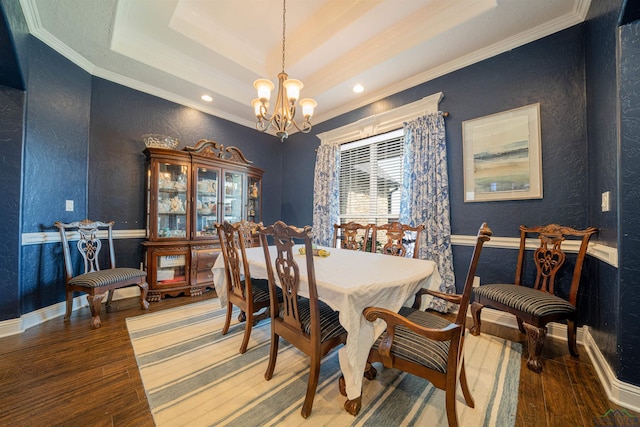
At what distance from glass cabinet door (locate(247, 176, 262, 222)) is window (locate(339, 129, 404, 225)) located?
1.42m

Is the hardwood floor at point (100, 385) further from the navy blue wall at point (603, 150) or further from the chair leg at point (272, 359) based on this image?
the chair leg at point (272, 359)

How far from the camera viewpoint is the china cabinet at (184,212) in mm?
3039

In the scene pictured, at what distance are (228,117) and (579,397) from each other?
4883mm

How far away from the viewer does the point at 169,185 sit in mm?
3205

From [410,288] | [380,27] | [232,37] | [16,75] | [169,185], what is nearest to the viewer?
[410,288]

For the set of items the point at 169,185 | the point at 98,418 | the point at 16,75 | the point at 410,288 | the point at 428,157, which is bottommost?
the point at 98,418

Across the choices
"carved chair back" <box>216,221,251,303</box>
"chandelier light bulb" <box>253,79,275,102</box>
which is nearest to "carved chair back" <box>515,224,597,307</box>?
"carved chair back" <box>216,221,251,303</box>

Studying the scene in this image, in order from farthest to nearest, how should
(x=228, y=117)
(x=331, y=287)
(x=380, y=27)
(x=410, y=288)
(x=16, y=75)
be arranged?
(x=228, y=117), (x=380, y=27), (x=16, y=75), (x=410, y=288), (x=331, y=287)

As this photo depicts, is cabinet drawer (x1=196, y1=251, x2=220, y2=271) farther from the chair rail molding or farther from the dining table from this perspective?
the chair rail molding

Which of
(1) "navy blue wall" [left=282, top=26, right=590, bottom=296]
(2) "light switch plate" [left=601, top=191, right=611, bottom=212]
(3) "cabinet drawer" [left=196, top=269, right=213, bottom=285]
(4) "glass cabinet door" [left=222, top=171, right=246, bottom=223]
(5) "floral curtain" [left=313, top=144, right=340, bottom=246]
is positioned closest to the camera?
(2) "light switch plate" [left=601, top=191, right=611, bottom=212]

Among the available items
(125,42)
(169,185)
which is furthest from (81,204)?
(125,42)

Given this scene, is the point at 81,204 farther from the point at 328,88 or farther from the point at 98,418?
the point at 328,88

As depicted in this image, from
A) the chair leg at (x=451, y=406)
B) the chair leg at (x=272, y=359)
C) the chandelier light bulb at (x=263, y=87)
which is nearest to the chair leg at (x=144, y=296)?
the chair leg at (x=272, y=359)

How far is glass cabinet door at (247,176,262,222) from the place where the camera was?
4078 millimetres
